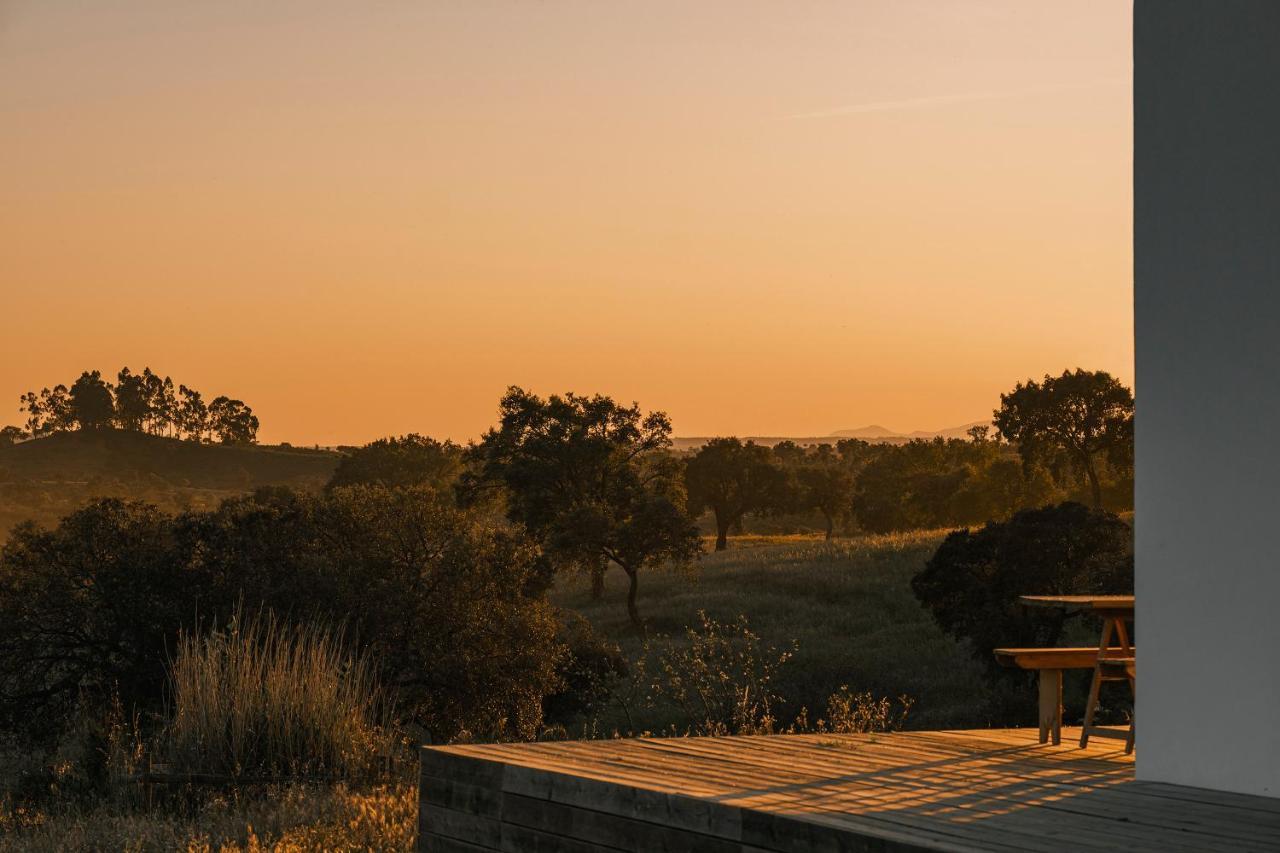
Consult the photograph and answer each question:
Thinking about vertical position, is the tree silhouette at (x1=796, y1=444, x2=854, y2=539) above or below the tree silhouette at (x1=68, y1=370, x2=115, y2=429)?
below

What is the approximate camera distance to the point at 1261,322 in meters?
5.23

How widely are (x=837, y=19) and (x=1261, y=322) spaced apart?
692cm

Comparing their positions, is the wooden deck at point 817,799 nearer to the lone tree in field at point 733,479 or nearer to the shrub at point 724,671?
the shrub at point 724,671

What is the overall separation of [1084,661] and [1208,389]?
167cm

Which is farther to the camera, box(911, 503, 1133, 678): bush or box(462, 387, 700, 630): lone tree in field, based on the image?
box(462, 387, 700, 630): lone tree in field

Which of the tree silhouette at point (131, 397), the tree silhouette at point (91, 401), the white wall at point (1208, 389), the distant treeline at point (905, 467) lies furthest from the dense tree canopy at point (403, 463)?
the white wall at point (1208, 389)

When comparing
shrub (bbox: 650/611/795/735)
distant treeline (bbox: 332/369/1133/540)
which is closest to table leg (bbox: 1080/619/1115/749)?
shrub (bbox: 650/611/795/735)

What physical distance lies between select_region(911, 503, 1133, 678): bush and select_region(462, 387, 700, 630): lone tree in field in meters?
11.9

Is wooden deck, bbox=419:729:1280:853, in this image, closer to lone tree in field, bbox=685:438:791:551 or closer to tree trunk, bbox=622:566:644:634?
tree trunk, bbox=622:566:644:634

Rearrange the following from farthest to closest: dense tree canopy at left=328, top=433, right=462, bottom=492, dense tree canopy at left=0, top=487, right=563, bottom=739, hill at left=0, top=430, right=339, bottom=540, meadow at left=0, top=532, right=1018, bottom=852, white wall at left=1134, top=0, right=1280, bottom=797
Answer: hill at left=0, top=430, right=339, bottom=540, dense tree canopy at left=328, top=433, right=462, bottom=492, dense tree canopy at left=0, top=487, right=563, bottom=739, meadow at left=0, top=532, right=1018, bottom=852, white wall at left=1134, top=0, right=1280, bottom=797

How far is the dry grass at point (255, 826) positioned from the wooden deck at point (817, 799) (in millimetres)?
1650

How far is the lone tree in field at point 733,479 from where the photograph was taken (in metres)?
47.6

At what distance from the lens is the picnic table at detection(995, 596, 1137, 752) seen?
6.20 m

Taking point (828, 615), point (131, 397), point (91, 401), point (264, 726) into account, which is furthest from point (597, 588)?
point (91, 401)
